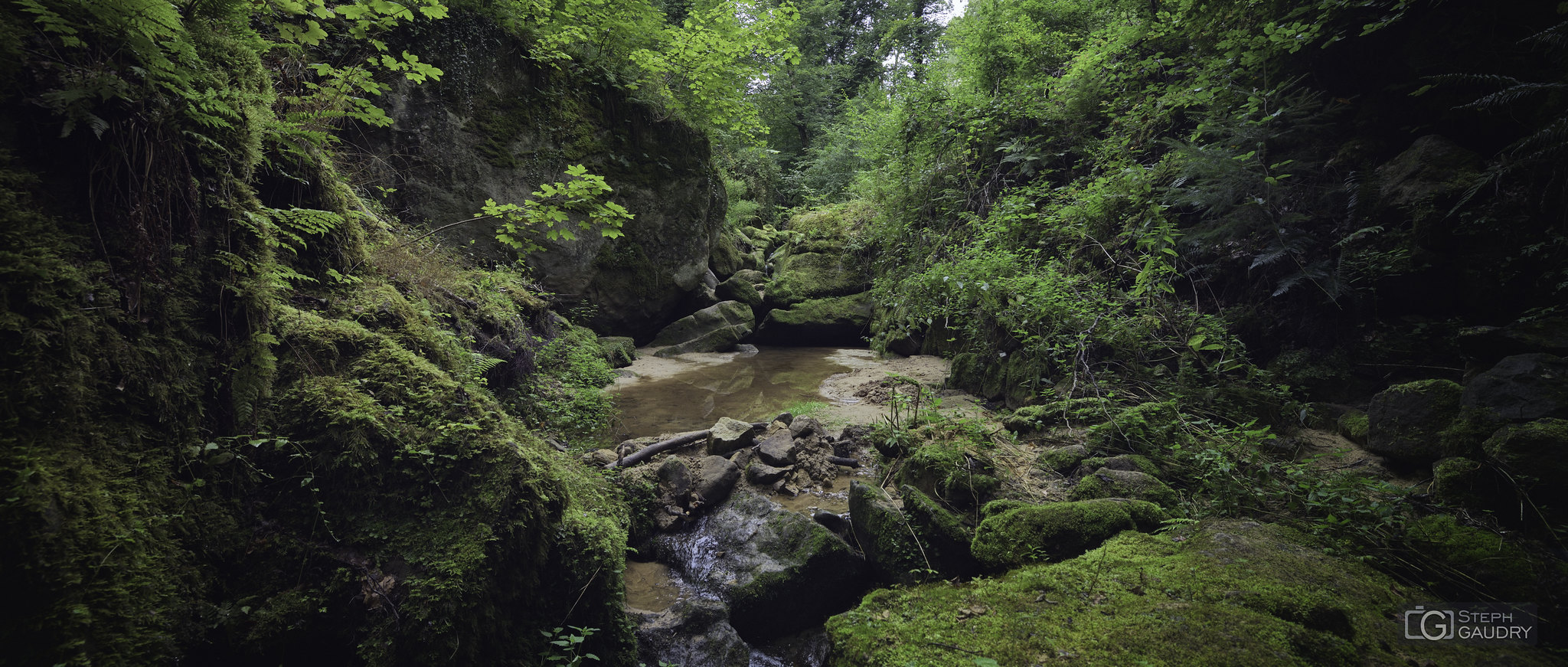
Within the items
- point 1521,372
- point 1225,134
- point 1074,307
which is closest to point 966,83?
point 1225,134

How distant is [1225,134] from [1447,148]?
1.60m

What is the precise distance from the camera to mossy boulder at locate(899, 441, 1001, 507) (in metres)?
4.17

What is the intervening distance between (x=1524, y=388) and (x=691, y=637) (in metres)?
5.47

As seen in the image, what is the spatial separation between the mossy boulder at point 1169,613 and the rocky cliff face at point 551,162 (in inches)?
294

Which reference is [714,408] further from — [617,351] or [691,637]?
[691,637]

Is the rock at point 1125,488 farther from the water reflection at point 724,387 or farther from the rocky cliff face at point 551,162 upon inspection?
the rocky cliff face at point 551,162

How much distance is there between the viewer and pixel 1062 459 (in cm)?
473

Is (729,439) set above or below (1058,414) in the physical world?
below

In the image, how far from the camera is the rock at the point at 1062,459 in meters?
4.69

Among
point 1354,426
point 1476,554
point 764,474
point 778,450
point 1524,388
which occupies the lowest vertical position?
point 764,474

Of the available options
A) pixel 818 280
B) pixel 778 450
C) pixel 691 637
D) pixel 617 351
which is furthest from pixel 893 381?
pixel 818 280

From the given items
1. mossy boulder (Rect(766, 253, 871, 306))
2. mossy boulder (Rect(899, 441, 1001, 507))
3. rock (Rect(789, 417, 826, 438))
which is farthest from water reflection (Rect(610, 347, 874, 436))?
mossy boulder (Rect(899, 441, 1001, 507))

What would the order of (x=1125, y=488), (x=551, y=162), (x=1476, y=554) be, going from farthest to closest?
(x=551, y=162), (x=1125, y=488), (x=1476, y=554)

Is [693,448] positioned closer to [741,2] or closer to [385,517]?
[385,517]
